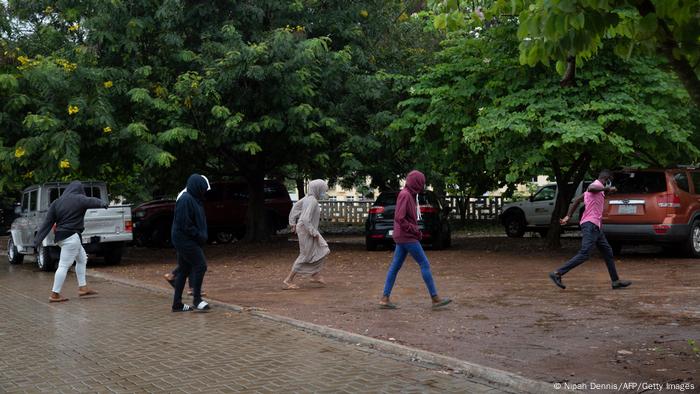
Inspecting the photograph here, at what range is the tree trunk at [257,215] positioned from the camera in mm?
22797

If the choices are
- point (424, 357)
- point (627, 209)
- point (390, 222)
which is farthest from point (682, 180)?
point (424, 357)

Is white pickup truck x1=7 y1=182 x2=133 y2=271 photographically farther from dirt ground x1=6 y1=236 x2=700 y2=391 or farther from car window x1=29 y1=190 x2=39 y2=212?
dirt ground x1=6 y1=236 x2=700 y2=391

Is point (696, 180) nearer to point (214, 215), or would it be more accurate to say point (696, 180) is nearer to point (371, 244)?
point (371, 244)

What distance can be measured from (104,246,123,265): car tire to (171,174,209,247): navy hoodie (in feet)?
28.4

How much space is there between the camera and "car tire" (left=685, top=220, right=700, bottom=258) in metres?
15.6

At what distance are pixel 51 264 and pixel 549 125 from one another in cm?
1145

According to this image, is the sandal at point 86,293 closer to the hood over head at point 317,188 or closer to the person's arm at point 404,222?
the hood over head at point 317,188

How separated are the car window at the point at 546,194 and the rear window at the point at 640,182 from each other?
29.1 feet

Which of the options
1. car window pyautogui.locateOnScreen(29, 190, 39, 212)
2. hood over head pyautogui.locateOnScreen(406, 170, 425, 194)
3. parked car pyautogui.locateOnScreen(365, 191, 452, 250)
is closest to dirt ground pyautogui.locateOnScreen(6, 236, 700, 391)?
parked car pyautogui.locateOnScreen(365, 191, 452, 250)

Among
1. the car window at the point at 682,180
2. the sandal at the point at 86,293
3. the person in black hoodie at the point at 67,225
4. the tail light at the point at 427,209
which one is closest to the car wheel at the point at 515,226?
the tail light at the point at 427,209

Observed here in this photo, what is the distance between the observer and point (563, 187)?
18.8 meters

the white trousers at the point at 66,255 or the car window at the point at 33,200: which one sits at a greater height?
the car window at the point at 33,200

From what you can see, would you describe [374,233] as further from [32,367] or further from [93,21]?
[32,367]

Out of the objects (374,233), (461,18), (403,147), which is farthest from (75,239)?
(403,147)
